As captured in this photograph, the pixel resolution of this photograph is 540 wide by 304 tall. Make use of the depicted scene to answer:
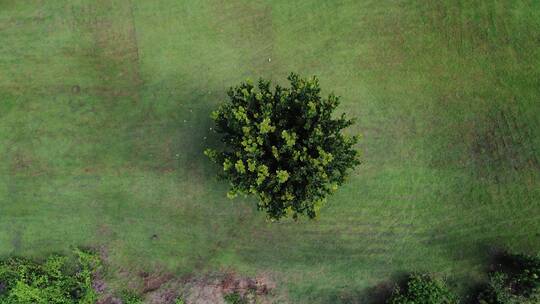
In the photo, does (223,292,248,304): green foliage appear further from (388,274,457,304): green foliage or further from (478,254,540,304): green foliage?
(478,254,540,304): green foliage

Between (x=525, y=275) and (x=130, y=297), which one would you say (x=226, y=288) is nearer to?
(x=130, y=297)

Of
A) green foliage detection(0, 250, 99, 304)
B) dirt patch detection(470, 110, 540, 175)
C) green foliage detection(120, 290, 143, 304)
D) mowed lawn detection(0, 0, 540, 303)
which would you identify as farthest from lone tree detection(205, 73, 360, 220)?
green foliage detection(0, 250, 99, 304)

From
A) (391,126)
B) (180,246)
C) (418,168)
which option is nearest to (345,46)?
(391,126)

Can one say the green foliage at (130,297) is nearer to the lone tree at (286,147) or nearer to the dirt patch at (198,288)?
the dirt patch at (198,288)

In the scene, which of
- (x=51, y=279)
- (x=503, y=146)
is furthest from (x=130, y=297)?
(x=503, y=146)

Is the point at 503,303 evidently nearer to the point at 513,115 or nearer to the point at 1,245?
the point at 513,115

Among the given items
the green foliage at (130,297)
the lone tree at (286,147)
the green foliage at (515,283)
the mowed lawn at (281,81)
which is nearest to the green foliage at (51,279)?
the mowed lawn at (281,81)
